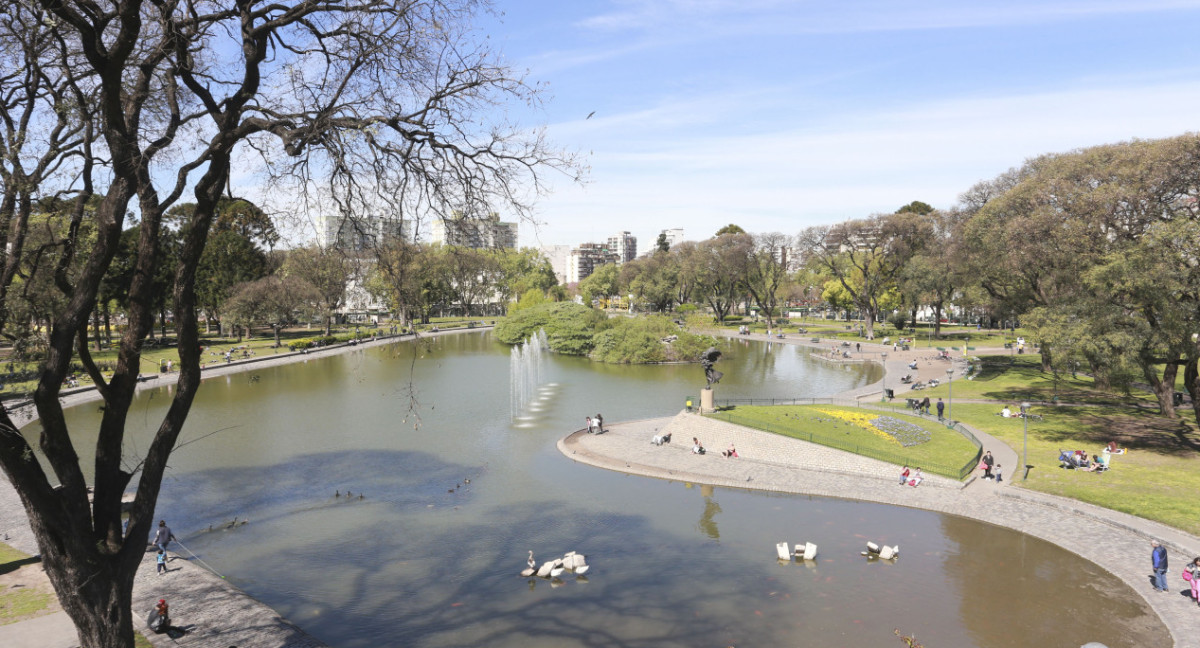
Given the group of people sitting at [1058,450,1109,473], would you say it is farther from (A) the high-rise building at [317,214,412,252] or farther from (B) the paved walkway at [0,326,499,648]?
(A) the high-rise building at [317,214,412,252]

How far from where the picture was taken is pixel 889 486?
84.7 ft

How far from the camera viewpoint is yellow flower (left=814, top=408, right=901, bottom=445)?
1216 inches

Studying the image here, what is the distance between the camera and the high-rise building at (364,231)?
9.41 metres

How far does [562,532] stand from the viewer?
21438mm

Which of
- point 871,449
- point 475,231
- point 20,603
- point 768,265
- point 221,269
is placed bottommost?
point 871,449

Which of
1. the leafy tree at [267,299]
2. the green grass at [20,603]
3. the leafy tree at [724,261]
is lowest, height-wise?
the green grass at [20,603]

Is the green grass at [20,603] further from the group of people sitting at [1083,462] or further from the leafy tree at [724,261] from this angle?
the leafy tree at [724,261]

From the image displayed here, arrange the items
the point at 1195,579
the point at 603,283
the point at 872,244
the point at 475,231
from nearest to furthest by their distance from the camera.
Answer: the point at 475,231 < the point at 1195,579 < the point at 872,244 < the point at 603,283

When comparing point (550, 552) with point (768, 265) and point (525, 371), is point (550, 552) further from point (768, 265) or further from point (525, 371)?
point (768, 265)

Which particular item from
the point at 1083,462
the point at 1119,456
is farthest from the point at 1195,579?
the point at 1119,456

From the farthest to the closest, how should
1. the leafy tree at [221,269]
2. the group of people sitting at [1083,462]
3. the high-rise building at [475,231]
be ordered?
the leafy tree at [221,269]
the group of people sitting at [1083,462]
the high-rise building at [475,231]

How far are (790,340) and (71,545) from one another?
81.8 m

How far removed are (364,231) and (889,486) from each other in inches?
910

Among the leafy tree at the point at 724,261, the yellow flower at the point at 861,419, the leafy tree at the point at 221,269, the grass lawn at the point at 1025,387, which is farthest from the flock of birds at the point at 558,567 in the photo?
the leafy tree at the point at 724,261
